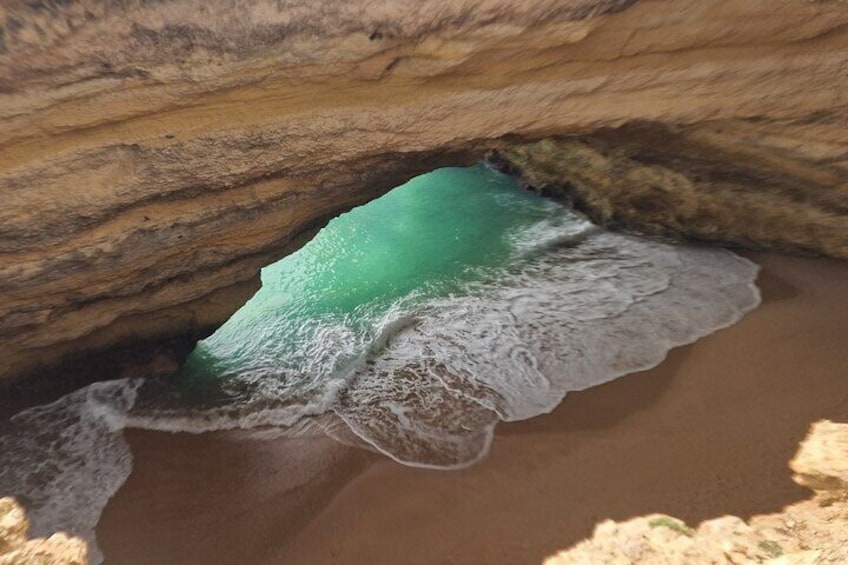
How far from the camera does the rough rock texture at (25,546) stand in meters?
2.46

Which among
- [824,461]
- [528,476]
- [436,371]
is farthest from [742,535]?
[436,371]

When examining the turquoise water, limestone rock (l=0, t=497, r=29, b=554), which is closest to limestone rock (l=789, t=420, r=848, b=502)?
the turquoise water

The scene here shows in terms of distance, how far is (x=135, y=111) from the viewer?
2898 mm

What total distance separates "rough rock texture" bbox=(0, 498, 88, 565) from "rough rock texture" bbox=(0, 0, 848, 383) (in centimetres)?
149

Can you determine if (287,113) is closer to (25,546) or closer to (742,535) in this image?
(25,546)

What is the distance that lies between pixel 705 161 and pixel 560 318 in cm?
208

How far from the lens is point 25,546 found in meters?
2.56

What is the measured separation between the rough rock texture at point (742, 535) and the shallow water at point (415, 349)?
1.17m

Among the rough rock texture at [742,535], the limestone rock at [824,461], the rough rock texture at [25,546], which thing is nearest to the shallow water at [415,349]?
the rough rock texture at [25,546]

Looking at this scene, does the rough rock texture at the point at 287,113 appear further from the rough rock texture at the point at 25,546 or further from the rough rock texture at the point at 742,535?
Answer: the rough rock texture at the point at 742,535

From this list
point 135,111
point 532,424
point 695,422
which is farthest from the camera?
point 532,424

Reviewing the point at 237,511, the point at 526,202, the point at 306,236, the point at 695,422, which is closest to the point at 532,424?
the point at 695,422

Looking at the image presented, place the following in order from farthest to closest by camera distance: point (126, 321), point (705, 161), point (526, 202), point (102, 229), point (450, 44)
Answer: point (526, 202), point (705, 161), point (126, 321), point (102, 229), point (450, 44)

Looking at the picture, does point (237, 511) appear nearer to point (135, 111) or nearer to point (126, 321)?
point (126, 321)
